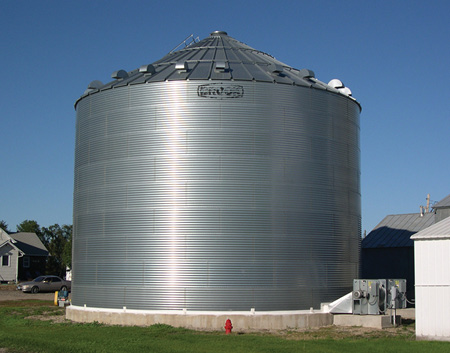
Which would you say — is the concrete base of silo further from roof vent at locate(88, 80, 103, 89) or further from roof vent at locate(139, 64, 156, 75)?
roof vent at locate(88, 80, 103, 89)

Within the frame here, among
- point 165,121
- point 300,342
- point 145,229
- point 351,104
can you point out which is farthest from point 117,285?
point 351,104

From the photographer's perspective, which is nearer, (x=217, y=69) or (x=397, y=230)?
(x=217, y=69)

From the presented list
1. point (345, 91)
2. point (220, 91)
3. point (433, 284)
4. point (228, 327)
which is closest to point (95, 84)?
point (220, 91)

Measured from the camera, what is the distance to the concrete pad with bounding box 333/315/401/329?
25.2m

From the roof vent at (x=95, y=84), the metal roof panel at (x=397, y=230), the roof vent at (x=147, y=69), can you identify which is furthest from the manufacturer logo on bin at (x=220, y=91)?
the metal roof panel at (x=397, y=230)

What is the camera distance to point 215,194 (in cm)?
2545

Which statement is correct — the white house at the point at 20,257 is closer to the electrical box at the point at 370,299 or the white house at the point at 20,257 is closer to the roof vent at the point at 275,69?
the roof vent at the point at 275,69

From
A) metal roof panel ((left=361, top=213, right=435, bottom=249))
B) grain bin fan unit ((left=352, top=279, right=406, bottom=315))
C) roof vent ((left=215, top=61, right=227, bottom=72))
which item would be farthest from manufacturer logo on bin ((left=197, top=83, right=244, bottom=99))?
metal roof panel ((left=361, top=213, right=435, bottom=249))

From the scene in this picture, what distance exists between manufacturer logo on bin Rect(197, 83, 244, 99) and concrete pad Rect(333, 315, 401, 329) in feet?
33.9

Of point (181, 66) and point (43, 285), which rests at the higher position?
point (181, 66)

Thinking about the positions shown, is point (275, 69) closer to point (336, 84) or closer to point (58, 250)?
point (336, 84)

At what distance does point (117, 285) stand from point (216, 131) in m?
7.71

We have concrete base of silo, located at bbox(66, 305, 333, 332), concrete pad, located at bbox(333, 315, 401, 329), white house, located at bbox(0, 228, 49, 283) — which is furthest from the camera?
white house, located at bbox(0, 228, 49, 283)

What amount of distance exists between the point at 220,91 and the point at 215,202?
15.7ft
